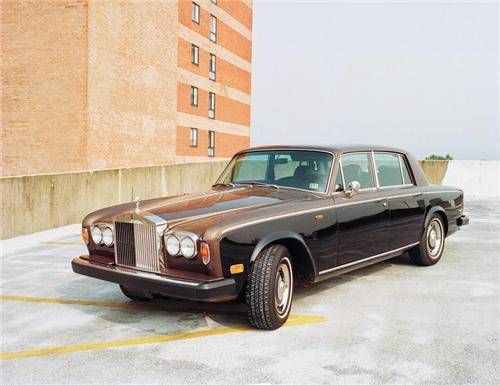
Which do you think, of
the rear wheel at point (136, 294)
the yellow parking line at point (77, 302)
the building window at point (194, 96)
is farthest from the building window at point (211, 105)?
the rear wheel at point (136, 294)

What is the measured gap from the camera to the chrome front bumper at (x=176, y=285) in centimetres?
418

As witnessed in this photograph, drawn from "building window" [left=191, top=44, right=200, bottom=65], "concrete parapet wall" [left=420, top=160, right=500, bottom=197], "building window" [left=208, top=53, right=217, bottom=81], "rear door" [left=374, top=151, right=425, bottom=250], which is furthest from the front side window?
"building window" [left=208, top=53, right=217, bottom=81]

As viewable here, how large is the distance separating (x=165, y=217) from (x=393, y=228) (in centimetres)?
307

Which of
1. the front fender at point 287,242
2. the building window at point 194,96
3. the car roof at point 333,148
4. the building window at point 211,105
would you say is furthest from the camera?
the building window at point 211,105

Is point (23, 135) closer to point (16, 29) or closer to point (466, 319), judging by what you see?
point (16, 29)

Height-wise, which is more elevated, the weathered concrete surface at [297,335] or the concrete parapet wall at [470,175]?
the concrete parapet wall at [470,175]

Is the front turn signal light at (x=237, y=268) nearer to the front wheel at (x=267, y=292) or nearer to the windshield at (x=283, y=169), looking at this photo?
the front wheel at (x=267, y=292)

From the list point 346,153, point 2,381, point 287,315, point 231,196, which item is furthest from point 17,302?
point 346,153

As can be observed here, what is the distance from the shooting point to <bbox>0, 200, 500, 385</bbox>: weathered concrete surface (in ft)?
12.1

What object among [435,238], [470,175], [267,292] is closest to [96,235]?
[267,292]

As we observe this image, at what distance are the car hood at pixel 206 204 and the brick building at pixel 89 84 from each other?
19392 millimetres

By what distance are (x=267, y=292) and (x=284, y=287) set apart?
1.37 ft

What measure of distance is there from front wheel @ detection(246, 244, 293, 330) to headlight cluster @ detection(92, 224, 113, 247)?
4.79 feet

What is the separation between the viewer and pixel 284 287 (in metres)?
4.81
